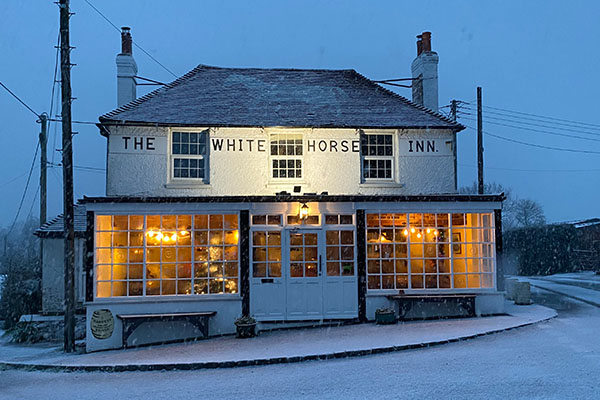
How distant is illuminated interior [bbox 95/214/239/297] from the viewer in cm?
1338

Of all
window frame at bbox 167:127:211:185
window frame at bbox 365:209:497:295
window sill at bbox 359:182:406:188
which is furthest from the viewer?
window sill at bbox 359:182:406:188

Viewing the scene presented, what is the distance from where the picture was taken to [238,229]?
13.8 meters

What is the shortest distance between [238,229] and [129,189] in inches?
149

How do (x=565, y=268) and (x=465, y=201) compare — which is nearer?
(x=465, y=201)

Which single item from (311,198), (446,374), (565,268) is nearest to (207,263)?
(311,198)

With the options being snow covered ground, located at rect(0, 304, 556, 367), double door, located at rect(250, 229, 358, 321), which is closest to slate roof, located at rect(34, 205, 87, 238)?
snow covered ground, located at rect(0, 304, 556, 367)

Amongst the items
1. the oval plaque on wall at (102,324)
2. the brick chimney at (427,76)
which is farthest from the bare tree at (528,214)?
the oval plaque on wall at (102,324)

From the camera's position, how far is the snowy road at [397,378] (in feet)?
24.7

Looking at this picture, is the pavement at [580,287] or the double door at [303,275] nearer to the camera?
the double door at [303,275]

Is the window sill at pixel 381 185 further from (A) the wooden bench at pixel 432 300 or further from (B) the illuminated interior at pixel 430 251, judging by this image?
(A) the wooden bench at pixel 432 300

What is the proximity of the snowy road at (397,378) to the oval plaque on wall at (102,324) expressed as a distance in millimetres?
2085

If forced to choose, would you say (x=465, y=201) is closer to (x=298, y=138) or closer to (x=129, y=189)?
(x=298, y=138)

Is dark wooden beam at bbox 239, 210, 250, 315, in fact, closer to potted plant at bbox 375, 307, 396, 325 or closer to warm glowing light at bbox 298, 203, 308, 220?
warm glowing light at bbox 298, 203, 308, 220

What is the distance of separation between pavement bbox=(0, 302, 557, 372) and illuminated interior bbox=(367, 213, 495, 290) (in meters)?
1.15
